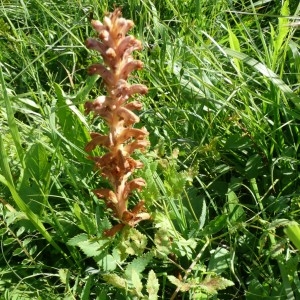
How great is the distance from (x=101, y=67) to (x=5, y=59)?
55.5 inches

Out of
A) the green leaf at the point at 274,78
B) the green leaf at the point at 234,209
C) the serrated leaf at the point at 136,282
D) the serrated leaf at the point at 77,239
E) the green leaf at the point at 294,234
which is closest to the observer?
the green leaf at the point at 294,234

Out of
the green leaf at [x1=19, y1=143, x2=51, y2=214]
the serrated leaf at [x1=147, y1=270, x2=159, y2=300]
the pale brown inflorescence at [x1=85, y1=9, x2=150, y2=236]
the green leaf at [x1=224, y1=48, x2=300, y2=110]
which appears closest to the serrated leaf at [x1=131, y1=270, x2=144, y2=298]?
the serrated leaf at [x1=147, y1=270, x2=159, y2=300]

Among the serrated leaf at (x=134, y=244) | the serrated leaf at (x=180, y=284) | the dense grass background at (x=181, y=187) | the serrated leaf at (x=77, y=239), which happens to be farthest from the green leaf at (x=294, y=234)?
the serrated leaf at (x=77, y=239)

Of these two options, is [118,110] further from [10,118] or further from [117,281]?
[117,281]

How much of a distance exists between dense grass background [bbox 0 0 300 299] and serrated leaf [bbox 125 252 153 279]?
16 mm

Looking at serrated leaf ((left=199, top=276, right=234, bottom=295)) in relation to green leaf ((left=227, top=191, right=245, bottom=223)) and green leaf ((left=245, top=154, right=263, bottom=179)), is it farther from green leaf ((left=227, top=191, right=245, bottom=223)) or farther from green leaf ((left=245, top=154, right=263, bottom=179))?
green leaf ((left=245, top=154, right=263, bottom=179))

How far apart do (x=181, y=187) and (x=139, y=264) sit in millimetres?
301

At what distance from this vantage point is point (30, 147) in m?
2.27

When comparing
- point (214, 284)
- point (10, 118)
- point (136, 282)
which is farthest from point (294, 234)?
point (10, 118)

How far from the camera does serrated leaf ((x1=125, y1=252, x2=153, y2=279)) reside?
1882 millimetres

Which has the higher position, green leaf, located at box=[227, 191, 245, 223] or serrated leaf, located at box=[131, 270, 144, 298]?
serrated leaf, located at box=[131, 270, 144, 298]

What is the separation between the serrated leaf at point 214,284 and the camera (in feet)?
5.87

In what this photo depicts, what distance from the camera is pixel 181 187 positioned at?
201 centimetres

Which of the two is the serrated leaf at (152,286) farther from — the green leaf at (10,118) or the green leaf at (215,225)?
the green leaf at (10,118)
